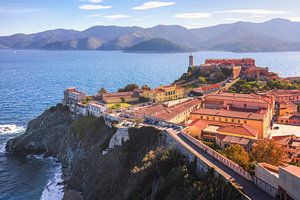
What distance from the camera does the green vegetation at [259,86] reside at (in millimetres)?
74875

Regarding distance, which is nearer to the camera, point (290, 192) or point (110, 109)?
point (290, 192)

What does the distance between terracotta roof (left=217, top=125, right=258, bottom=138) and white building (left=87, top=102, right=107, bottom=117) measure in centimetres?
2022

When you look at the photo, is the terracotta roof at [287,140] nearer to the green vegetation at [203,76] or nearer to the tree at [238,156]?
the tree at [238,156]

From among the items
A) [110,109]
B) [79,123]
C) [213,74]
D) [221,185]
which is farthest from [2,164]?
[213,74]

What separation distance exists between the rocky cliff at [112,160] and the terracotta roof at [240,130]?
27.3 ft

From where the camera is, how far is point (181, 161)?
3578 cm

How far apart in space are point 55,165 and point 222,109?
27626 mm

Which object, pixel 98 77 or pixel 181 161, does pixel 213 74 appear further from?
pixel 98 77

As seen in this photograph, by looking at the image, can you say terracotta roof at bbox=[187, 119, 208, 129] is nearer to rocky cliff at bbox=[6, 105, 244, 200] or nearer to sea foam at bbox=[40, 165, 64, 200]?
rocky cliff at bbox=[6, 105, 244, 200]

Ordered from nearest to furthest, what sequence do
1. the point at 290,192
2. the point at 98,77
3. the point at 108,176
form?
the point at 290,192 < the point at 108,176 < the point at 98,77

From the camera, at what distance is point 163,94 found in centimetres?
6938

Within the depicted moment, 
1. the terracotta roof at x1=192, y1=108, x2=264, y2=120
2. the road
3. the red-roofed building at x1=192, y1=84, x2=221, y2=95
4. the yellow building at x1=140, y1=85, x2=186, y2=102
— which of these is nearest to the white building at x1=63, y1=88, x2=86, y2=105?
the yellow building at x1=140, y1=85, x2=186, y2=102

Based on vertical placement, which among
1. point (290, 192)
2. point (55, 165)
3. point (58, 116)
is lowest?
point (55, 165)

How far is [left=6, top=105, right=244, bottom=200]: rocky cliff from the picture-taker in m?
31.7
